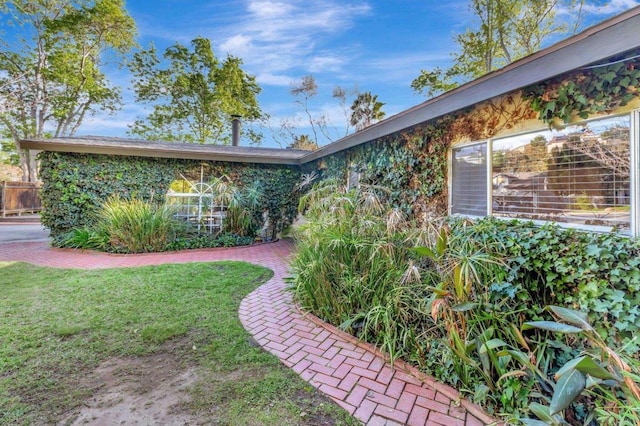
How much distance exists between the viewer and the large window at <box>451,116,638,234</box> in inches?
101

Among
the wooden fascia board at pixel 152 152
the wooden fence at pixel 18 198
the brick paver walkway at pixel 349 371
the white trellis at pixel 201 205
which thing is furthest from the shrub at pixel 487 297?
the wooden fence at pixel 18 198

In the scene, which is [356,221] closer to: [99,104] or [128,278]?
[128,278]

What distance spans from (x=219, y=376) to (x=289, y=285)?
2.44 metres

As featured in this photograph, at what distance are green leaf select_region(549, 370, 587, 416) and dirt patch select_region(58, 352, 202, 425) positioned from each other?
2192 mm

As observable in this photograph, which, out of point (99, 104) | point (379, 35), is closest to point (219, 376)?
point (379, 35)

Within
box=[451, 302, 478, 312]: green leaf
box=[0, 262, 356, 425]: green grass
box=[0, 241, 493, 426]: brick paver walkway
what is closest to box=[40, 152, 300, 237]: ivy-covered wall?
box=[0, 262, 356, 425]: green grass

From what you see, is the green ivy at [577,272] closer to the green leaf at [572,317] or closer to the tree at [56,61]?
the green leaf at [572,317]

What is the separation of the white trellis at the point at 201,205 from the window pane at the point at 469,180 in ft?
22.9

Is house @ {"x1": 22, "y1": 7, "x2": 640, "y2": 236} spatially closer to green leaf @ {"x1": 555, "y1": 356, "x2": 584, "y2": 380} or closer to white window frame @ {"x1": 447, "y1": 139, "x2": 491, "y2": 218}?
white window frame @ {"x1": 447, "y1": 139, "x2": 491, "y2": 218}

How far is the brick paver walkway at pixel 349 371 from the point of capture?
86.3 inches

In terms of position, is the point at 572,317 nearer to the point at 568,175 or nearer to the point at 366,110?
the point at 568,175

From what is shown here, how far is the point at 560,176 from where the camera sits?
3.02 metres

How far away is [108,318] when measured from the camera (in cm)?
375

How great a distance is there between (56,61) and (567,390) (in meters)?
25.6
